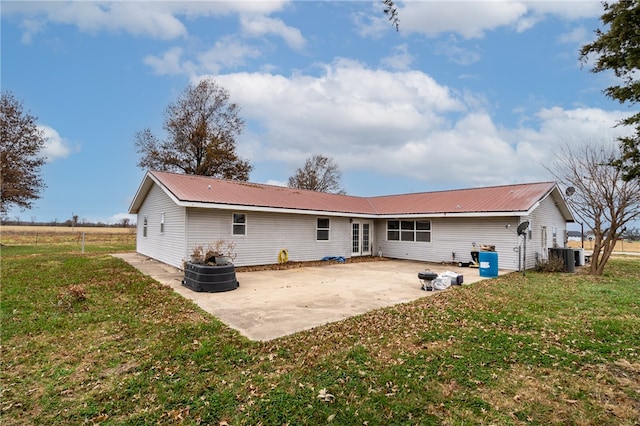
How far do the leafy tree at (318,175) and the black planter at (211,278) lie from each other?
95.4 ft

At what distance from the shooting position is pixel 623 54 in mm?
4895

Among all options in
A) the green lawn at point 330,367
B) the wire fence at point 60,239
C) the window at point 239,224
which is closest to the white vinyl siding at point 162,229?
the window at point 239,224

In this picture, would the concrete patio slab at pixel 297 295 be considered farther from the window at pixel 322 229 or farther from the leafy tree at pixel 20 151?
the leafy tree at pixel 20 151

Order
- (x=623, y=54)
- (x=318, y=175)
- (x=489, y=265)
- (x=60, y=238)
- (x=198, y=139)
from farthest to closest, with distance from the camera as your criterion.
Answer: (x=318, y=175), (x=60, y=238), (x=198, y=139), (x=489, y=265), (x=623, y=54)

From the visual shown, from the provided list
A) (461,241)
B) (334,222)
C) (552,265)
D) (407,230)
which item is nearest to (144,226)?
(334,222)

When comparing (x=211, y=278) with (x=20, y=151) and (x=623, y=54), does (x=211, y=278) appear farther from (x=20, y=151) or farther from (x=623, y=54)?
(x=20, y=151)

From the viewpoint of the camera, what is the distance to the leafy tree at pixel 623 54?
426cm

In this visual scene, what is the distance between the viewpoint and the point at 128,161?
28.2 metres

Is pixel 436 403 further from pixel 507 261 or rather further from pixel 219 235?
pixel 507 261

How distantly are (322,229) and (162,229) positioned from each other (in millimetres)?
7164

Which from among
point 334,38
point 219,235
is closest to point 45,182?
point 219,235

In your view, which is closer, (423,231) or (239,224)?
(239,224)

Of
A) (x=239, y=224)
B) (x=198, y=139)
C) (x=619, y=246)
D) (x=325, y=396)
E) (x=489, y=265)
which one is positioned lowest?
(x=619, y=246)

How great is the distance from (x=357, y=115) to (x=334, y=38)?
11.3 meters
